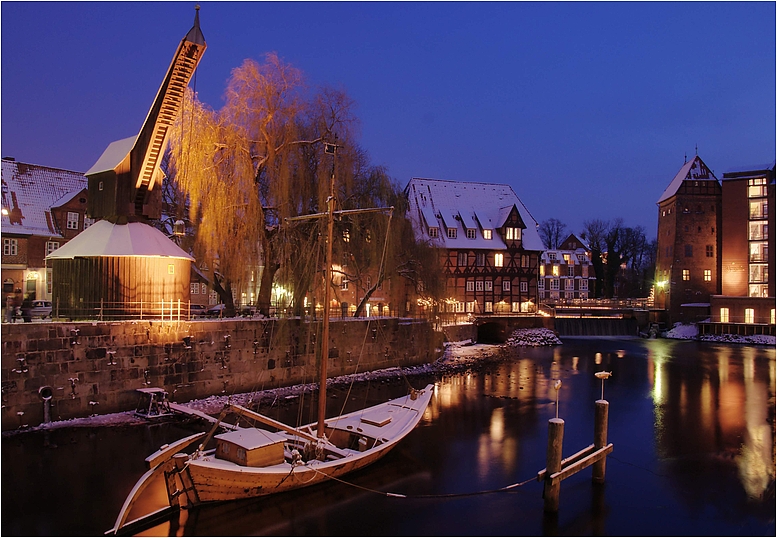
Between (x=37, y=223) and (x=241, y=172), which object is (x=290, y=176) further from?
(x=37, y=223)

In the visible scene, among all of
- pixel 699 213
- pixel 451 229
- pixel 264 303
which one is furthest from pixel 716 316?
pixel 264 303

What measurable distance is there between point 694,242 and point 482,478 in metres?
49.2

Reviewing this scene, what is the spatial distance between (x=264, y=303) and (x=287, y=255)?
274 cm

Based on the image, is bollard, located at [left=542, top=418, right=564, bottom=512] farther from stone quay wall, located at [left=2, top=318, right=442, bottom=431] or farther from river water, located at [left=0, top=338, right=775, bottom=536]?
stone quay wall, located at [left=2, top=318, right=442, bottom=431]

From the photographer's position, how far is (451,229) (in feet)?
153

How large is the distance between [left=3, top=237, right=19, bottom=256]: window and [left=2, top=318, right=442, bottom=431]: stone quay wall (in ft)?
57.9

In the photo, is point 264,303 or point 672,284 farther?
point 672,284

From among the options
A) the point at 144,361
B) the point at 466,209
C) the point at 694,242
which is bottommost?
the point at 144,361

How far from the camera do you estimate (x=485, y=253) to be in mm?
46562

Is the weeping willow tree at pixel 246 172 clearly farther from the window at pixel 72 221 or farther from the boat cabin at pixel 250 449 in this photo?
the window at pixel 72 221

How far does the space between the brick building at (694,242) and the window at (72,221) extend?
49.6m

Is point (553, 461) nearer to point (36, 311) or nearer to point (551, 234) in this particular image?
point (36, 311)

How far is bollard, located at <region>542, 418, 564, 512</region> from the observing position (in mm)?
10477

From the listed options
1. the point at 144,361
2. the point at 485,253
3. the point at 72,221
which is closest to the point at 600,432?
the point at 144,361
